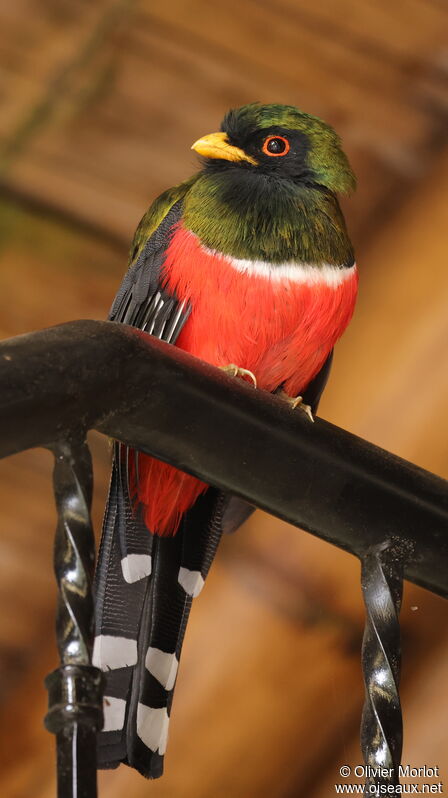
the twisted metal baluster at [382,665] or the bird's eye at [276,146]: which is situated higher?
the bird's eye at [276,146]

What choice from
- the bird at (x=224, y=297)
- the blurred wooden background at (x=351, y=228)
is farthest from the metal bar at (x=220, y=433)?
Result: the blurred wooden background at (x=351, y=228)

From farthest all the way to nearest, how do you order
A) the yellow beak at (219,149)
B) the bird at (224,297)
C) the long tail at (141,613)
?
the yellow beak at (219,149), the bird at (224,297), the long tail at (141,613)

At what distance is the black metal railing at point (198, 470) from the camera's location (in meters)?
0.81

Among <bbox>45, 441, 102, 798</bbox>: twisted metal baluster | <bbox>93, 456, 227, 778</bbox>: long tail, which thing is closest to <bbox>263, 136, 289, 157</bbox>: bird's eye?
<bbox>93, 456, 227, 778</bbox>: long tail

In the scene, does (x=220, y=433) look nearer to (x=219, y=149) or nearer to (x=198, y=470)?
(x=198, y=470)

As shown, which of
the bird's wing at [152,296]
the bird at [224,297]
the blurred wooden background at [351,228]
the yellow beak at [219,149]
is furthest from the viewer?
the blurred wooden background at [351,228]

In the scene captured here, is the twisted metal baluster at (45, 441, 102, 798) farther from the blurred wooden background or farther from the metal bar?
the blurred wooden background

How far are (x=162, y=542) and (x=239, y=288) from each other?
439 mm

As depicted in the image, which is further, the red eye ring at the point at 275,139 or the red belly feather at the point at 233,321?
the red eye ring at the point at 275,139

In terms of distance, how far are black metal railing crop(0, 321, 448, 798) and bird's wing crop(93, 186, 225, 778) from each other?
0.38 meters

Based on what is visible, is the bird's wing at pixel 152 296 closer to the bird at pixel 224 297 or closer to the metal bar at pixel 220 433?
the bird at pixel 224 297

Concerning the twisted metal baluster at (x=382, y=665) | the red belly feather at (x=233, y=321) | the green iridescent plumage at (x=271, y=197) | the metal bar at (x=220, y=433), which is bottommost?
the twisted metal baluster at (x=382, y=665)

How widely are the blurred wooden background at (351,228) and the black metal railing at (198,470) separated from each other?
141 cm

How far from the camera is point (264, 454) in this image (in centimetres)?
98
